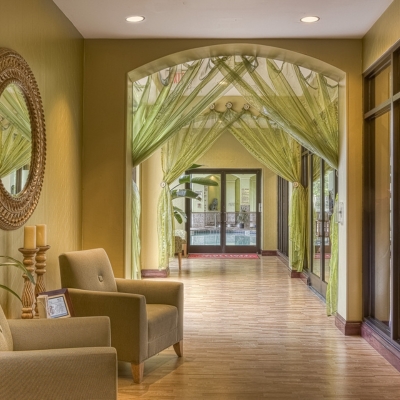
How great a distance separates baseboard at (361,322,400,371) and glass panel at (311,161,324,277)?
262 cm

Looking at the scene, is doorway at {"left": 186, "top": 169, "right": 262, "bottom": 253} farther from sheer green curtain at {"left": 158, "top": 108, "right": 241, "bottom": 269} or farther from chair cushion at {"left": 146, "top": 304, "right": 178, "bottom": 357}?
chair cushion at {"left": 146, "top": 304, "right": 178, "bottom": 357}

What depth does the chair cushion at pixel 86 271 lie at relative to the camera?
384 cm

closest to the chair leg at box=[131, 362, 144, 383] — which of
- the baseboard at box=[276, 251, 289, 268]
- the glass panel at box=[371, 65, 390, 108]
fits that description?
the glass panel at box=[371, 65, 390, 108]

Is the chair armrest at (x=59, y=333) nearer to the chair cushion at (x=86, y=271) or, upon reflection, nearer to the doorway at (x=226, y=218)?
the chair cushion at (x=86, y=271)

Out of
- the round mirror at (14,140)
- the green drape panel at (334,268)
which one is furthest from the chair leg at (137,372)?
the green drape panel at (334,268)

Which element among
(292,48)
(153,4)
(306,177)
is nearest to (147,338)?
(153,4)

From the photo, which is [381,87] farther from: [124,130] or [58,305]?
[58,305]

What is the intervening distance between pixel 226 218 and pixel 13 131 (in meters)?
9.33

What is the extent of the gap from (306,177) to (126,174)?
4.24 metres

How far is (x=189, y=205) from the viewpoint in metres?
12.4

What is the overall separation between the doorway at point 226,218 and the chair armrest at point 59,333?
959 centimetres

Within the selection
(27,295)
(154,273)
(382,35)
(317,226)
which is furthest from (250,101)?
(154,273)

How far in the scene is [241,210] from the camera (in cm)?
1244

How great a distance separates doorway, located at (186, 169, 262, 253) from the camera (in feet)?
40.7
